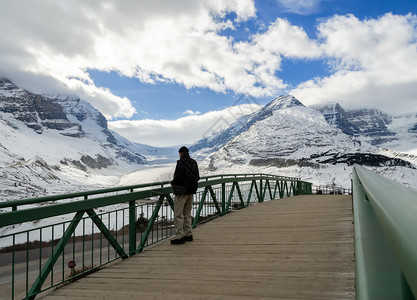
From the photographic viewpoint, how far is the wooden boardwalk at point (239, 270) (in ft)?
11.9

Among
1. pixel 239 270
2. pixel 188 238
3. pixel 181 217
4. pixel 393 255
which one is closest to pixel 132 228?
pixel 181 217

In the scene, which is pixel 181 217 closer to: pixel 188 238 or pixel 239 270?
pixel 188 238

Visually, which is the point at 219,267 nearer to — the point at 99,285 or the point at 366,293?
the point at 99,285

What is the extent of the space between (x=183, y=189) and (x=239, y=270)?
237cm

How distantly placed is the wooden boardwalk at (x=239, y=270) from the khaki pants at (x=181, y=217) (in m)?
0.26

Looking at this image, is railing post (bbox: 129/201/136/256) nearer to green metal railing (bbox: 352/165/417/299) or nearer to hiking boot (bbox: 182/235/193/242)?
hiking boot (bbox: 182/235/193/242)

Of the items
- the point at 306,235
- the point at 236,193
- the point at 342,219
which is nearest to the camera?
the point at 306,235

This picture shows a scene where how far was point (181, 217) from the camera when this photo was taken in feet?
21.5

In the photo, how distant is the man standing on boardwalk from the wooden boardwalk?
9.9 inches

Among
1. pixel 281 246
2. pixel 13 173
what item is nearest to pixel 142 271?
pixel 281 246

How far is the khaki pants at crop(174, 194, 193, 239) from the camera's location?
21.2 ft

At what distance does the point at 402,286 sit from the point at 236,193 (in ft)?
38.8

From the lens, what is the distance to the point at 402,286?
690mm

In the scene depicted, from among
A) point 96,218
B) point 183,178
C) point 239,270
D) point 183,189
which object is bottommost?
point 239,270
